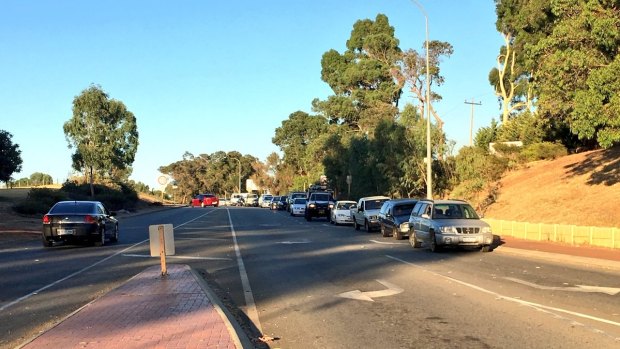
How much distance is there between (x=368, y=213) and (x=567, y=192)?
9.05 metres

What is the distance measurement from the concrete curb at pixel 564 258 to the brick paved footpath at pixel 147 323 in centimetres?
1001

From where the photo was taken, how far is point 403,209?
2483cm

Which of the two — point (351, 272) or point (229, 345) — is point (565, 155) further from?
point (229, 345)

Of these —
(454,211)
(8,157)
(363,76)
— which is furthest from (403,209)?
(363,76)

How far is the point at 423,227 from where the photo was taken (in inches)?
743

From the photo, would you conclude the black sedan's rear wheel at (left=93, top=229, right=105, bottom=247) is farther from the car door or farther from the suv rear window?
the suv rear window

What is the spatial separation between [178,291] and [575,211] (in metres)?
18.4

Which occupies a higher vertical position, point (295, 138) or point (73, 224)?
point (295, 138)

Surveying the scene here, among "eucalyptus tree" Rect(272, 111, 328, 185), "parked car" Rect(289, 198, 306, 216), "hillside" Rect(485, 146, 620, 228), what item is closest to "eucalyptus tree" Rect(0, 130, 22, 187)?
"parked car" Rect(289, 198, 306, 216)

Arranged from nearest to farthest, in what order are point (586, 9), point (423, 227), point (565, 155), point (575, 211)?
point (586, 9), point (423, 227), point (575, 211), point (565, 155)

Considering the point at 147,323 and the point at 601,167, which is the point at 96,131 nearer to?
the point at 601,167

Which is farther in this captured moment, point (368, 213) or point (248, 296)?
point (368, 213)

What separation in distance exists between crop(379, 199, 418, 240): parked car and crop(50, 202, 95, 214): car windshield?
11647 mm

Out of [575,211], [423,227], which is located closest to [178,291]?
[423,227]
